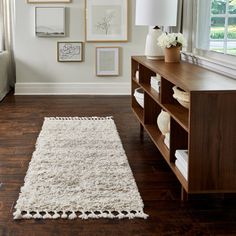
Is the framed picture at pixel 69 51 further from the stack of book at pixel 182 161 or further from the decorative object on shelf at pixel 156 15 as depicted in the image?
the stack of book at pixel 182 161

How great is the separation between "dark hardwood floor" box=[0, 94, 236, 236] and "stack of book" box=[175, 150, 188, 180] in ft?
0.57

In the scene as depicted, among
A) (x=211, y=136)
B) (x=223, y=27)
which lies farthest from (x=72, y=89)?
(x=211, y=136)

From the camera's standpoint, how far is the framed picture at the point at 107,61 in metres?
5.96

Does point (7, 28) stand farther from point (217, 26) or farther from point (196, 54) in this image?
point (217, 26)

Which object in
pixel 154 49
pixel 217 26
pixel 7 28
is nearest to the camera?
pixel 217 26

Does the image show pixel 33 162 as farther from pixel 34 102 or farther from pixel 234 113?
pixel 34 102

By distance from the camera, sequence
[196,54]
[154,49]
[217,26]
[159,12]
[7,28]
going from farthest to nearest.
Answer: [7,28]
[154,49]
[159,12]
[196,54]
[217,26]

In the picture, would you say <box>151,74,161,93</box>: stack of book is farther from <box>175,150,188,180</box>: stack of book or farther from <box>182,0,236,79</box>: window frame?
<box>175,150,188,180</box>: stack of book

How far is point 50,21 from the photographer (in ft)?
19.2

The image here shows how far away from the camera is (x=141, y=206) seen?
2400 mm

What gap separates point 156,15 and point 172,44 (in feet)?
1.30

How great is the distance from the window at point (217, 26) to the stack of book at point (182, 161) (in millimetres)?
849

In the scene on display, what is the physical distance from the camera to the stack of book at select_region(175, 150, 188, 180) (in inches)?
94.6

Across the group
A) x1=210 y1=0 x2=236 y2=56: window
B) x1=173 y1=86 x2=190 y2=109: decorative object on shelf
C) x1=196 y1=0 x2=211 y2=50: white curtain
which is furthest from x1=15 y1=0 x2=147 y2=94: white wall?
x1=173 y1=86 x2=190 y2=109: decorative object on shelf
